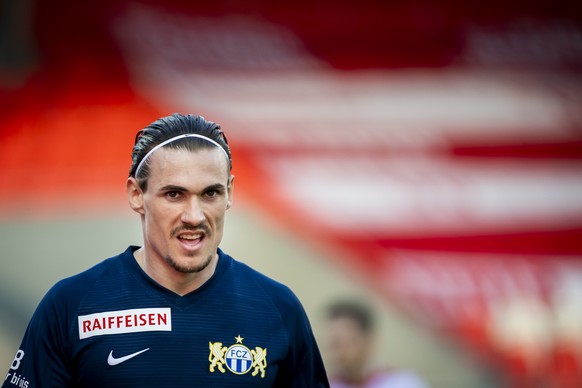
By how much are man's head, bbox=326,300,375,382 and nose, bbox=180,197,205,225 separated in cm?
285

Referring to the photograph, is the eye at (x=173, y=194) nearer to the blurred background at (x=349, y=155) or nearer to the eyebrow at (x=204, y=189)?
the eyebrow at (x=204, y=189)

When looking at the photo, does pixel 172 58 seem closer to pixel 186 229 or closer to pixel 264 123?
pixel 264 123

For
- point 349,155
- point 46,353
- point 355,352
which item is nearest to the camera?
point 46,353

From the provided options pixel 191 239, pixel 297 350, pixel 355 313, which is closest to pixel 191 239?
pixel 191 239

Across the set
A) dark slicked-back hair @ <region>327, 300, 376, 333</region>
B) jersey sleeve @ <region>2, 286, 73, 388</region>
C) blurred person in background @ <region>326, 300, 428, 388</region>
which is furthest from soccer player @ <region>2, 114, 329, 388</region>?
dark slicked-back hair @ <region>327, 300, 376, 333</region>

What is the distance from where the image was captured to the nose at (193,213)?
254 centimetres

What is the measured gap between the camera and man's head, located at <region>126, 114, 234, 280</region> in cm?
257

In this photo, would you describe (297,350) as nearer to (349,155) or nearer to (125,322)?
(125,322)

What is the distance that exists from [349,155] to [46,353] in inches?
145

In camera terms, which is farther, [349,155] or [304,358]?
[349,155]

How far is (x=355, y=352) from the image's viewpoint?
5.31m

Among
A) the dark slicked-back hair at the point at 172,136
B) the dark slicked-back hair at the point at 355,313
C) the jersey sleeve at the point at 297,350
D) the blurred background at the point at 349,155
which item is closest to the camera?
the dark slicked-back hair at the point at 172,136

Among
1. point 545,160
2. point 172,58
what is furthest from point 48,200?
point 545,160

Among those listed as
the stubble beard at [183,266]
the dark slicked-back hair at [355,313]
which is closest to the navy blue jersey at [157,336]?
the stubble beard at [183,266]
